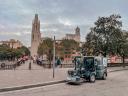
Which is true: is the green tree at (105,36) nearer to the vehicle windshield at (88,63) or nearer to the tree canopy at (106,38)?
the tree canopy at (106,38)

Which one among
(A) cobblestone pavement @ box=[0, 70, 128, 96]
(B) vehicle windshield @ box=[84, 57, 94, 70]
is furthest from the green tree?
(A) cobblestone pavement @ box=[0, 70, 128, 96]

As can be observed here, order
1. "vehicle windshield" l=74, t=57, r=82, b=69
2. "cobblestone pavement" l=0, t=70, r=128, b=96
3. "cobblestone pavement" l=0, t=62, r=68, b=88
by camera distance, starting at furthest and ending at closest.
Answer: "vehicle windshield" l=74, t=57, r=82, b=69
"cobblestone pavement" l=0, t=62, r=68, b=88
"cobblestone pavement" l=0, t=70, r=128, b=96

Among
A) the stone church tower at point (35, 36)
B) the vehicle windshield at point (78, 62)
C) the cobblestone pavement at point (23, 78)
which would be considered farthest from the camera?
the stone church tower at point (35, 36)

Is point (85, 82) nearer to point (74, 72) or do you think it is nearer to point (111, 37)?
point (74, 72)

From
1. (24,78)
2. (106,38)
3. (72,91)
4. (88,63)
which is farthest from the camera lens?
(106,38)

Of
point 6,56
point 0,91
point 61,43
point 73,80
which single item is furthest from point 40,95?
point 61,43

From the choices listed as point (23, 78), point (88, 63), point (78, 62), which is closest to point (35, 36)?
point (78, 62)

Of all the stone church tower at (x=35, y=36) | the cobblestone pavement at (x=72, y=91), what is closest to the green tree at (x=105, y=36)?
the cobblestone pavement at (x=72, y=91)

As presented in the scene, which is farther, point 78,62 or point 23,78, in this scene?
point 78,62

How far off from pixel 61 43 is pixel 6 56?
97.9ft

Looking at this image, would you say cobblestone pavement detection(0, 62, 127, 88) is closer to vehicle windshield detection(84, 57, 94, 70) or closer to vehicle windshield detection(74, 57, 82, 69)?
vehicle windshield detection(74, 57, 82, 69)

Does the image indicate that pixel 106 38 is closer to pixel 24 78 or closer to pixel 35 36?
pixel 24 78

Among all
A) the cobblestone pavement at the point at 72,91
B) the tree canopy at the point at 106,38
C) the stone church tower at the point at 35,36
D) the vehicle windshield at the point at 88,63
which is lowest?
the cobblestone pavement at the point at 72,91

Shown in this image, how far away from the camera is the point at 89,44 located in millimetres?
60719
